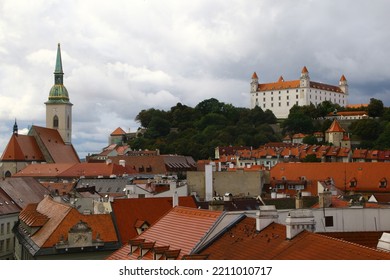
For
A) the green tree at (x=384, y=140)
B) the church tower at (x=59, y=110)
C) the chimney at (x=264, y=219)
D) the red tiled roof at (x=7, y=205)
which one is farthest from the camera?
the church tower at (x=59, y=110)

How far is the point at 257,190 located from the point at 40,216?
12612mm

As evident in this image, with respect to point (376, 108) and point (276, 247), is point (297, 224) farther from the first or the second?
point (376, 108)

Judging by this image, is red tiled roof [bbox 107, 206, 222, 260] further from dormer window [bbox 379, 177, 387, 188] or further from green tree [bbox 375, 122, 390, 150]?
green tree [bbox 375, 122, 390, 150]

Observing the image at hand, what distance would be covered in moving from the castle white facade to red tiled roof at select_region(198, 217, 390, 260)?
229ft

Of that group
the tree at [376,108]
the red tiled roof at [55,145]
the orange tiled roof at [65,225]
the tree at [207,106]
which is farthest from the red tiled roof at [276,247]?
the tree at [207,106]

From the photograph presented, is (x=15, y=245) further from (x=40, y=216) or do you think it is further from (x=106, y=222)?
(x=106, y=222)

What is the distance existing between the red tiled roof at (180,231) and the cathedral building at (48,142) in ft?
113

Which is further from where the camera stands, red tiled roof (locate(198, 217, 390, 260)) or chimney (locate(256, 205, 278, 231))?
chimney (locate(256, 205, 278, 231))

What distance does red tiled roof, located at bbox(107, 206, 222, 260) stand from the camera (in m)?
8.41

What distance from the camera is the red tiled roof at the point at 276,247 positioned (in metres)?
5.86

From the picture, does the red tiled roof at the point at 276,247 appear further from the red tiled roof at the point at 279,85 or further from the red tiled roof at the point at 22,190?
the red tiled roof at the point at 279,85

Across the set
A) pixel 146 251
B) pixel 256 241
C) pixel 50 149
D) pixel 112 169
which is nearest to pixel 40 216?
pixel 146 251

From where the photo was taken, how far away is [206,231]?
8.46 metres

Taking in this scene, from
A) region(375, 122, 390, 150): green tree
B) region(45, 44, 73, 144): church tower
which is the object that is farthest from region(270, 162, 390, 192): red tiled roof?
region(45, 44, 73, 144): church tower
